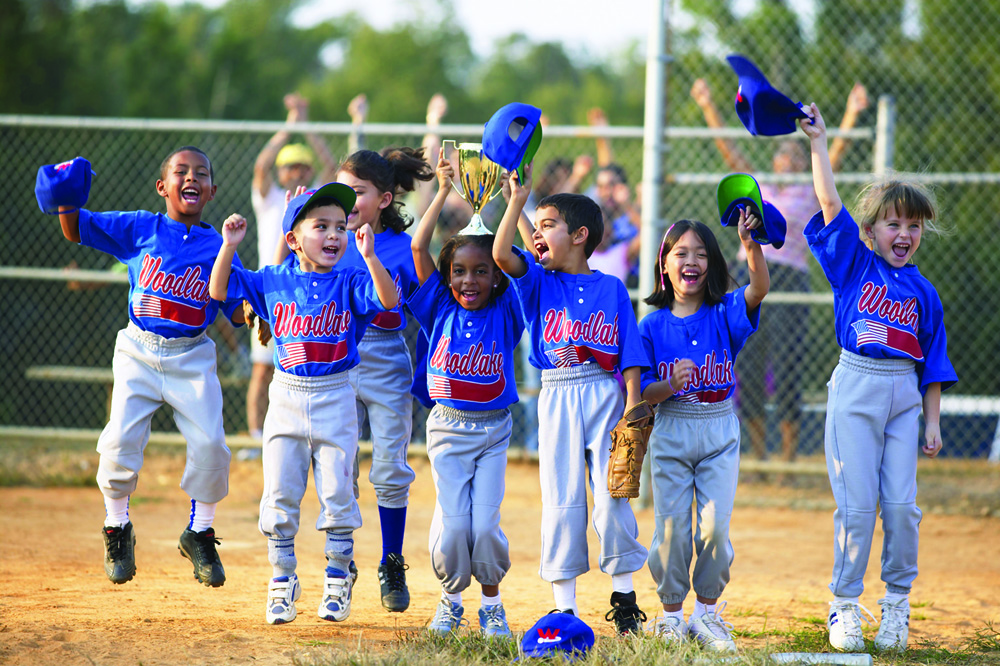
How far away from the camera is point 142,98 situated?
2173 centimetres

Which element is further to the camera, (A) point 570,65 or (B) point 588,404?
(A) point 570,65

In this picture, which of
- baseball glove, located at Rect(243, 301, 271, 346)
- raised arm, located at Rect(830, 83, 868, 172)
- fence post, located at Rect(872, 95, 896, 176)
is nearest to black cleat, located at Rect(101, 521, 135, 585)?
baseball glove, located at Rect(243, 301, 271, 346)

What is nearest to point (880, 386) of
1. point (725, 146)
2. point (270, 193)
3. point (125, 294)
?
point (725, 146)

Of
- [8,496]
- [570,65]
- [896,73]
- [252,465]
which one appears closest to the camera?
[8,496]

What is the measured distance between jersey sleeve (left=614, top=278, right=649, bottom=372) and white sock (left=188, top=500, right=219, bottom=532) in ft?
5.83

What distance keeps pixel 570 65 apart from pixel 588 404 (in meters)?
50.0

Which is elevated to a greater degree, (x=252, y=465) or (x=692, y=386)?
(x=692, y=386)

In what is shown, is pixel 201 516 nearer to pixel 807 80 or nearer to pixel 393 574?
pixel 393 574

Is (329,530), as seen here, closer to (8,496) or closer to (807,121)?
(807,121)

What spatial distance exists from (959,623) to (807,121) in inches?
87.5

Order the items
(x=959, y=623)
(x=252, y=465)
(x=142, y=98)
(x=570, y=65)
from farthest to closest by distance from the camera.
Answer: (x=570, y=65), (x=142, y=98), (x=252, y=465), (x=959, y=623)

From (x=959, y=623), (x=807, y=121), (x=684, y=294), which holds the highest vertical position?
(x=807, y=121)

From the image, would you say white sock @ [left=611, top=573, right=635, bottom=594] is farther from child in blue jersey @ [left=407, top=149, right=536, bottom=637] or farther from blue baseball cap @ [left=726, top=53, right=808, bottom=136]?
blue baseball cap @ [left=726, top=53, right=808, bottom=136]

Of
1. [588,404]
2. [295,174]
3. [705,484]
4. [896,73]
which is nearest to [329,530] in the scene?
[588,404]
